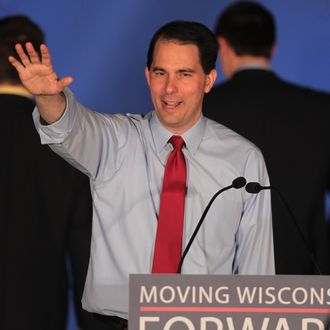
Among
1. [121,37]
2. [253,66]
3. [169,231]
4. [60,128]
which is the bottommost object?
[169,231]

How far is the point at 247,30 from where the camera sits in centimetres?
338

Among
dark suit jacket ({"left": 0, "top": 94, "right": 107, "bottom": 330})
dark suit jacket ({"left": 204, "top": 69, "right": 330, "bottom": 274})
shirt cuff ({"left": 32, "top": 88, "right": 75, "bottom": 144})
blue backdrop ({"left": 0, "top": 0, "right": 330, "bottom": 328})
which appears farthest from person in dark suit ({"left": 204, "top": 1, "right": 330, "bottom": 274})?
blue backdrop ({"left": 0, "top": 0, "right": 330, "bottom": 328})

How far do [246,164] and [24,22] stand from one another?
1.04 metres

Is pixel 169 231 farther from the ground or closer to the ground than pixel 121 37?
closer to the ground

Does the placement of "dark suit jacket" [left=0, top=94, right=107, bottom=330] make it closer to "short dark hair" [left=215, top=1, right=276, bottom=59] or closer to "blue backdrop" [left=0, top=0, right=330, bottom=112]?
"short dark hair" [left=215, top=1, right=276, bottom=59]

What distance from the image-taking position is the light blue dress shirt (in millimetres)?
2516

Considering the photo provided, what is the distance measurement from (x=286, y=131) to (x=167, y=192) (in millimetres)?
817

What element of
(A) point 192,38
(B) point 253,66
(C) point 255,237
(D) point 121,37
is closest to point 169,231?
(C) point 255,237

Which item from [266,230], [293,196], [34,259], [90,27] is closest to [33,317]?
[34,259]

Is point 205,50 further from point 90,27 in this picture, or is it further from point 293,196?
point 90,27

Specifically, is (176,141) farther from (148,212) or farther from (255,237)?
(255,237)

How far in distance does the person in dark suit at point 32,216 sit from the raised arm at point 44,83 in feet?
2.93

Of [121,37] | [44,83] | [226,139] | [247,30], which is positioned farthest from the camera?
[121,37]

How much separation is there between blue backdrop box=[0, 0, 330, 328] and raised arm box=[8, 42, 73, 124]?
210cm
